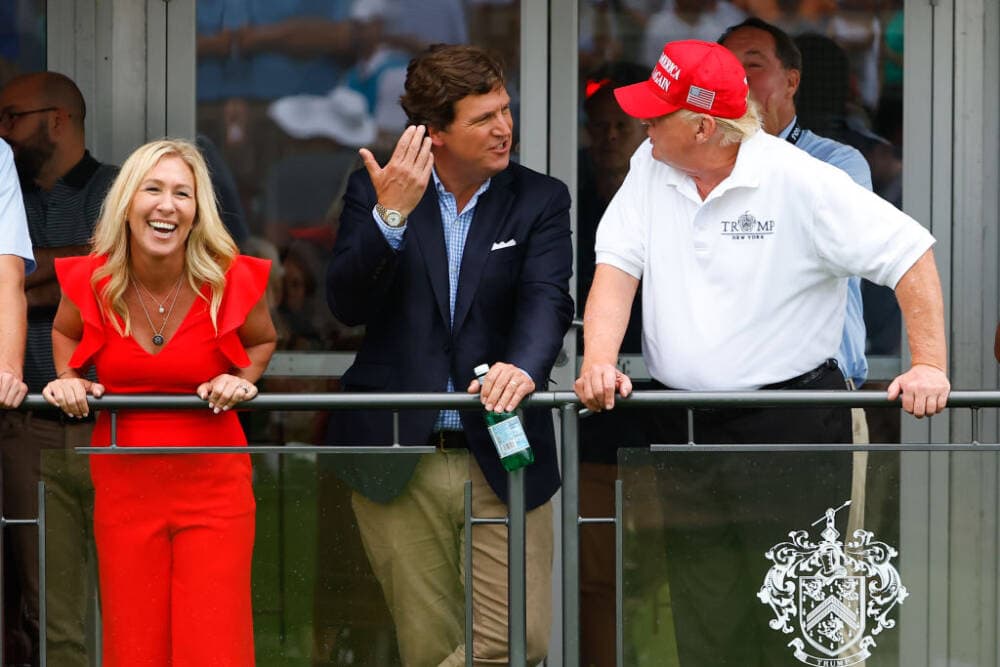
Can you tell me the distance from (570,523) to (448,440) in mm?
415

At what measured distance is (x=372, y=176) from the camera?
3.88 metres

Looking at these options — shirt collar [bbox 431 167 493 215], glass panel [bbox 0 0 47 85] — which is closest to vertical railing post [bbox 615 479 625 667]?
shirt collar [bbox 431 167 493 215]

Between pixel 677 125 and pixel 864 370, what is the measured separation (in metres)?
1.40

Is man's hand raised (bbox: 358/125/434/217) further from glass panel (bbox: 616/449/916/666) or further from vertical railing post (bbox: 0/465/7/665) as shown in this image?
vertical railing post (bbox: 0/465/7/665)

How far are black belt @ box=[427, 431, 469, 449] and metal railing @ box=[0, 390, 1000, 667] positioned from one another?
0.57ft

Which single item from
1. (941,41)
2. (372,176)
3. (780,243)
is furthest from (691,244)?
(941,41)

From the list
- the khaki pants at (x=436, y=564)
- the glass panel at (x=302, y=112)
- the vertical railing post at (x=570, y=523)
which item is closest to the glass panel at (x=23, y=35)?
the glass panel at (x=302, y=112)

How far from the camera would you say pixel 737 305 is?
3.80 meters

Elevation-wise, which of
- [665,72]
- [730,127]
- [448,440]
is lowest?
[448,440]

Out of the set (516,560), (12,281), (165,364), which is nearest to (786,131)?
(516,560)

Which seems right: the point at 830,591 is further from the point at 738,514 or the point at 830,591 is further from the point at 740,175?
the point at 740,175

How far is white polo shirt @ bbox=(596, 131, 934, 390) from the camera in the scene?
3.76m

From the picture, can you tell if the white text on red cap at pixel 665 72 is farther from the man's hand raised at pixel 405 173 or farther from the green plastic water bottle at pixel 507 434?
the green plastic water bottle at pixel 507 434

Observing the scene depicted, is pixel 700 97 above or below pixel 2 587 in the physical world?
above
